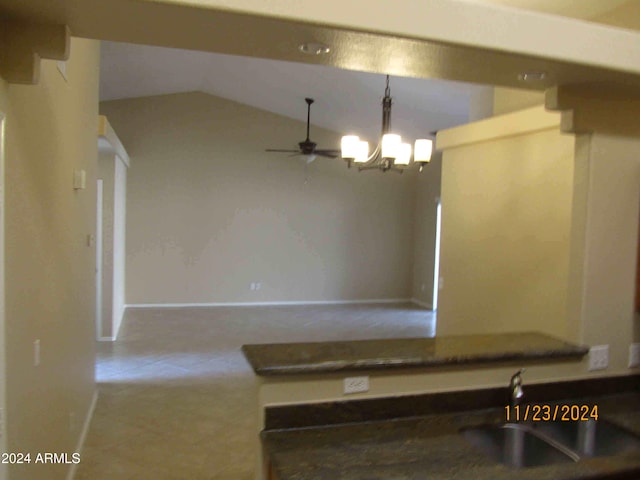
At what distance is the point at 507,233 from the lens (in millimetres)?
3424

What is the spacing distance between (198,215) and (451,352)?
7.08m

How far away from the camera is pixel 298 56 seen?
1.75 meters

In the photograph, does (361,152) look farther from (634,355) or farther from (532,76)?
(634,355)

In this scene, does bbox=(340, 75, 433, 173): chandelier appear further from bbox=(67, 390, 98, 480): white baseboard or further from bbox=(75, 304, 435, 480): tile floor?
bbox=(67, 390, 98, 480): white baseboard

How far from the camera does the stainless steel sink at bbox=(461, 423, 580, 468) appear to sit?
187cm

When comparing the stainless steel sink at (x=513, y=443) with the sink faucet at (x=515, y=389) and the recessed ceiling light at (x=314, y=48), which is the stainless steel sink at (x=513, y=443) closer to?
the sink faucet at (x=515, y=389)

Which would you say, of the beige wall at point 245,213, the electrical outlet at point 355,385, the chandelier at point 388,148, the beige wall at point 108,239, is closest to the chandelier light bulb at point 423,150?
the chandelier at point 388,148

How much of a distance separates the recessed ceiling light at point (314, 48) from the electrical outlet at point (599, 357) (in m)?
1.72

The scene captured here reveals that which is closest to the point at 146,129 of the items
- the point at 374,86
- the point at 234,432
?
the point at 374,86

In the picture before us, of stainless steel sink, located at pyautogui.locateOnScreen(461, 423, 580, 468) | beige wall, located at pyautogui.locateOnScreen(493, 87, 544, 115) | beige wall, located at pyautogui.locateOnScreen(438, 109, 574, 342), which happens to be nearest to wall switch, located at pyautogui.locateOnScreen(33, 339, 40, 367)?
stainless steel sink, located at pyautogui.locateOnScreen(461, 423, 580, 468)

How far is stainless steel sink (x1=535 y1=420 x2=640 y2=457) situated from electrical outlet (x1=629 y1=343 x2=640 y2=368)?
461 mm

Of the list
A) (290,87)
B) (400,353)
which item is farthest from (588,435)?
(290,87)

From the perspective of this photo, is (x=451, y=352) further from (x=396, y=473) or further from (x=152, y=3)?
(x=152, y=3)

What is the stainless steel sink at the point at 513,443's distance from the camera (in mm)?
1869
